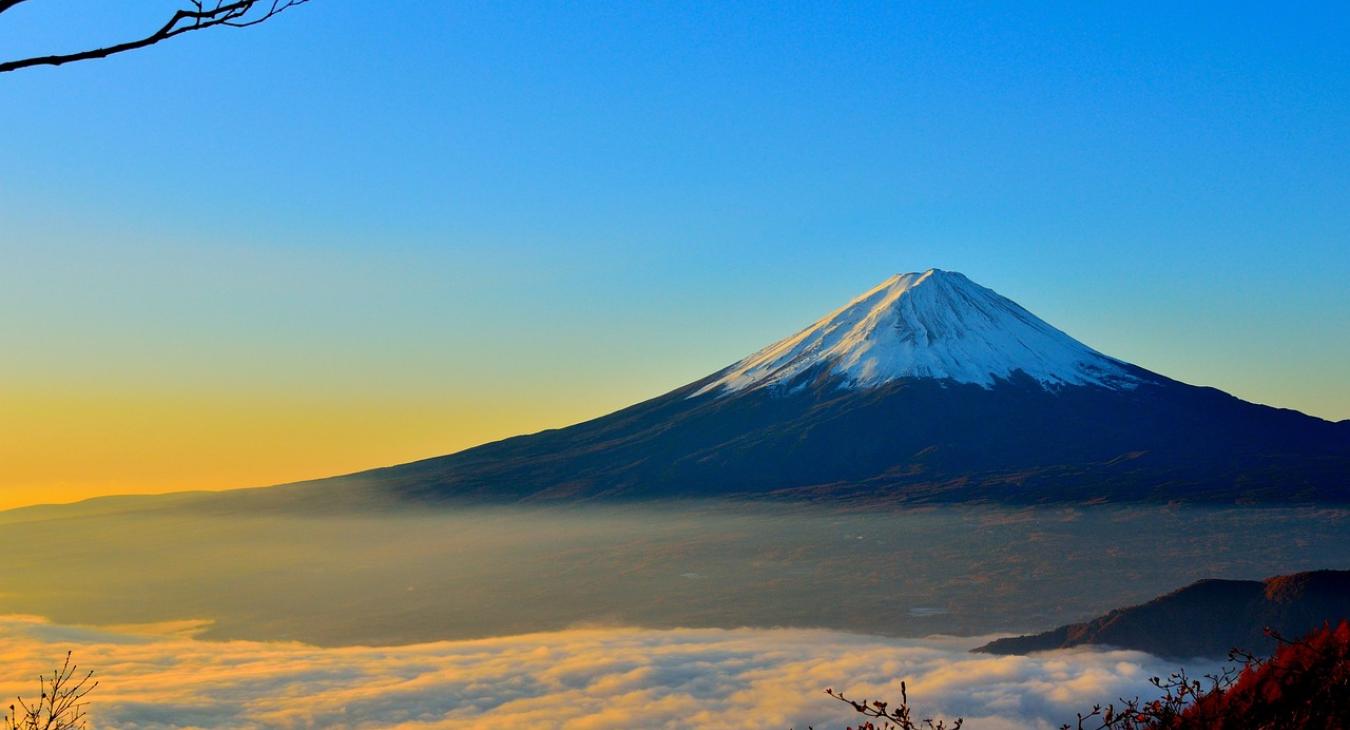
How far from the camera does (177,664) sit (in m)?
190

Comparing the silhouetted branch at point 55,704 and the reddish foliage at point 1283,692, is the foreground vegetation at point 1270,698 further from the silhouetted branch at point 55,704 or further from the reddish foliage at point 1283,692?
the silhouetted branch at point 55,704

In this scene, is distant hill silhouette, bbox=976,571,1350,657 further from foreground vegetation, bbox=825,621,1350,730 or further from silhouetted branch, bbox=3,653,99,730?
silhouetted branch, bbox=3,653,99,730

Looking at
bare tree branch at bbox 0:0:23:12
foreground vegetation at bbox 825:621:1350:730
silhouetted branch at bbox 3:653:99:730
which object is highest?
bare tree branch at bbox 0:0:23:12

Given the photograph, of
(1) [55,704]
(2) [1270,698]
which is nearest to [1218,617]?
(1) [55,704]

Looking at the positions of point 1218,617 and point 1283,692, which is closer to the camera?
point 1283,692

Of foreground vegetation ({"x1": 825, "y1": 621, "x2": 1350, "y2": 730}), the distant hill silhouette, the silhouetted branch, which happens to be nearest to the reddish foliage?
foreground vegetation ({"x1": 825, "y1": 621, "x2": 1350, "y2": 730})

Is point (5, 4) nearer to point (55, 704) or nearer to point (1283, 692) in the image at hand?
point (1283, 692)

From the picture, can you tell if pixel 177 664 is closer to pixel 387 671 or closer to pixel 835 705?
pixel 387 671

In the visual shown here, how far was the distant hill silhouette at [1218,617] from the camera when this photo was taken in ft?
372

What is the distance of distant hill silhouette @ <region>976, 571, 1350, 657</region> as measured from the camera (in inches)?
4459

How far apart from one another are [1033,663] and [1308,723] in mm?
140787

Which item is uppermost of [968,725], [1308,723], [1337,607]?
[1308,723]


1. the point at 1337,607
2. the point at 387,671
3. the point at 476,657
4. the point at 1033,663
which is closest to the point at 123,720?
the point at 387,671

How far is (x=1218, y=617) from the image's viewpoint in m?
127
